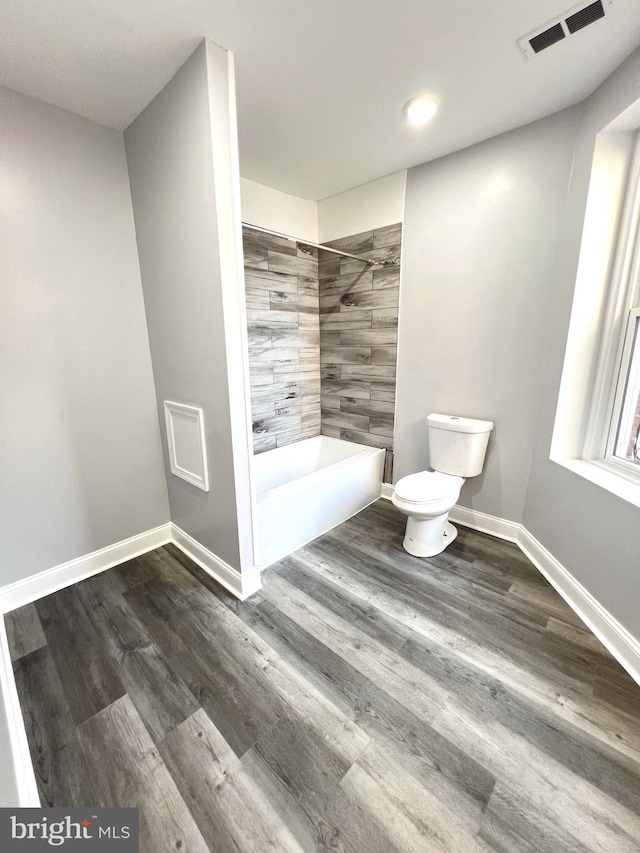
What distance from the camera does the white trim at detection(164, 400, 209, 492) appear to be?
181 cm

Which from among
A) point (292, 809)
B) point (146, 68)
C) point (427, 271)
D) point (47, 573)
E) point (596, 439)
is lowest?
point (292, 809)

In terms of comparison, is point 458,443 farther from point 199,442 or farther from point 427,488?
point 199,442

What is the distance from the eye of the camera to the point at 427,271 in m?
2.37

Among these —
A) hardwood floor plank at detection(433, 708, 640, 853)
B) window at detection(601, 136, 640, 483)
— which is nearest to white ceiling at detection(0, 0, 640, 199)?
window at detection(601, 136, 640, 483)

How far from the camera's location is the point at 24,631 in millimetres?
1621

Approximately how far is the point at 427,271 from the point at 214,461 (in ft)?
6.27

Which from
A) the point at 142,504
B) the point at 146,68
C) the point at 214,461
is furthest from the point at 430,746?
the point at 146,68

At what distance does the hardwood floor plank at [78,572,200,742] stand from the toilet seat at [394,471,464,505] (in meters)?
1.39

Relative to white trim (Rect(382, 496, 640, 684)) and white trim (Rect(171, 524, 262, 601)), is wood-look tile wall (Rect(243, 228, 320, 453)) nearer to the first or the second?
white trim (Rect(171, 524, 262, 601))

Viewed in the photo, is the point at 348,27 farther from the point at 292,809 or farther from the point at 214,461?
the point at 292,809

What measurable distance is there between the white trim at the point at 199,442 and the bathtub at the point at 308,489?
0.95ft

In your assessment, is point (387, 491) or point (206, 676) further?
point (387, 491)

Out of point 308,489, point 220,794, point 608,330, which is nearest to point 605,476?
point 608,330

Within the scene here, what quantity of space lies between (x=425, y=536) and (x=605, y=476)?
985 mm
